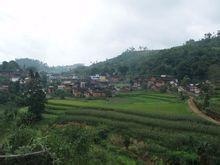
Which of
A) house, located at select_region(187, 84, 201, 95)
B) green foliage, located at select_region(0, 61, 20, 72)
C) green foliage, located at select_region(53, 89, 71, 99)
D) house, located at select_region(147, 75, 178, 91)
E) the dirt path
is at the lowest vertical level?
the dirt path

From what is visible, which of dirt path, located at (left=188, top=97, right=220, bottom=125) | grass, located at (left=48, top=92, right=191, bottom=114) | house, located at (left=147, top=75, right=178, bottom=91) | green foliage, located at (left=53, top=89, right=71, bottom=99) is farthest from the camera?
house, located at (left=147, top=75, right=178, bottom=91)

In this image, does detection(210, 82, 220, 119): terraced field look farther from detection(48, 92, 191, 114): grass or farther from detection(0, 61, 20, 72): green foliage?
detection(0, 61, 20, 72): green foliage

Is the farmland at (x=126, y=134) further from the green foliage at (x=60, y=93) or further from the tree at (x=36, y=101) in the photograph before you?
the green foliage at (x=60, y=93)

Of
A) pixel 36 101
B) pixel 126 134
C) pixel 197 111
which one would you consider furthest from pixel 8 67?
pixel 126 134

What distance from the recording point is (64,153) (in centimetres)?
2023

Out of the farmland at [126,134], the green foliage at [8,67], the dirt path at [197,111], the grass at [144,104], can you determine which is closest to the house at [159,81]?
the grass at [144,104]

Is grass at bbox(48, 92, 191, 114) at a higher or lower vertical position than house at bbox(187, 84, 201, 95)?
lower

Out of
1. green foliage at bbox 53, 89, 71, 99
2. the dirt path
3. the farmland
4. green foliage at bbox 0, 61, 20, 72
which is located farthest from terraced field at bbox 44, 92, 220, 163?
green foliage at bbox 0, 61, 20, 72

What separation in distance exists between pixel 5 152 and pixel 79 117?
1976 centimetres

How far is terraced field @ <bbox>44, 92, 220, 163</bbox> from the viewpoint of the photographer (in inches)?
1025

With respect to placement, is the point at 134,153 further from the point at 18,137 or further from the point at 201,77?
the point at 201,77

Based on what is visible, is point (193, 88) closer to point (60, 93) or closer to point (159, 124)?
point (60, 93)

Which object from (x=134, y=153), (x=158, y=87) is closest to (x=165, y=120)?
(x=134, y=153)

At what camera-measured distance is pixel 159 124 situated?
30.6m
